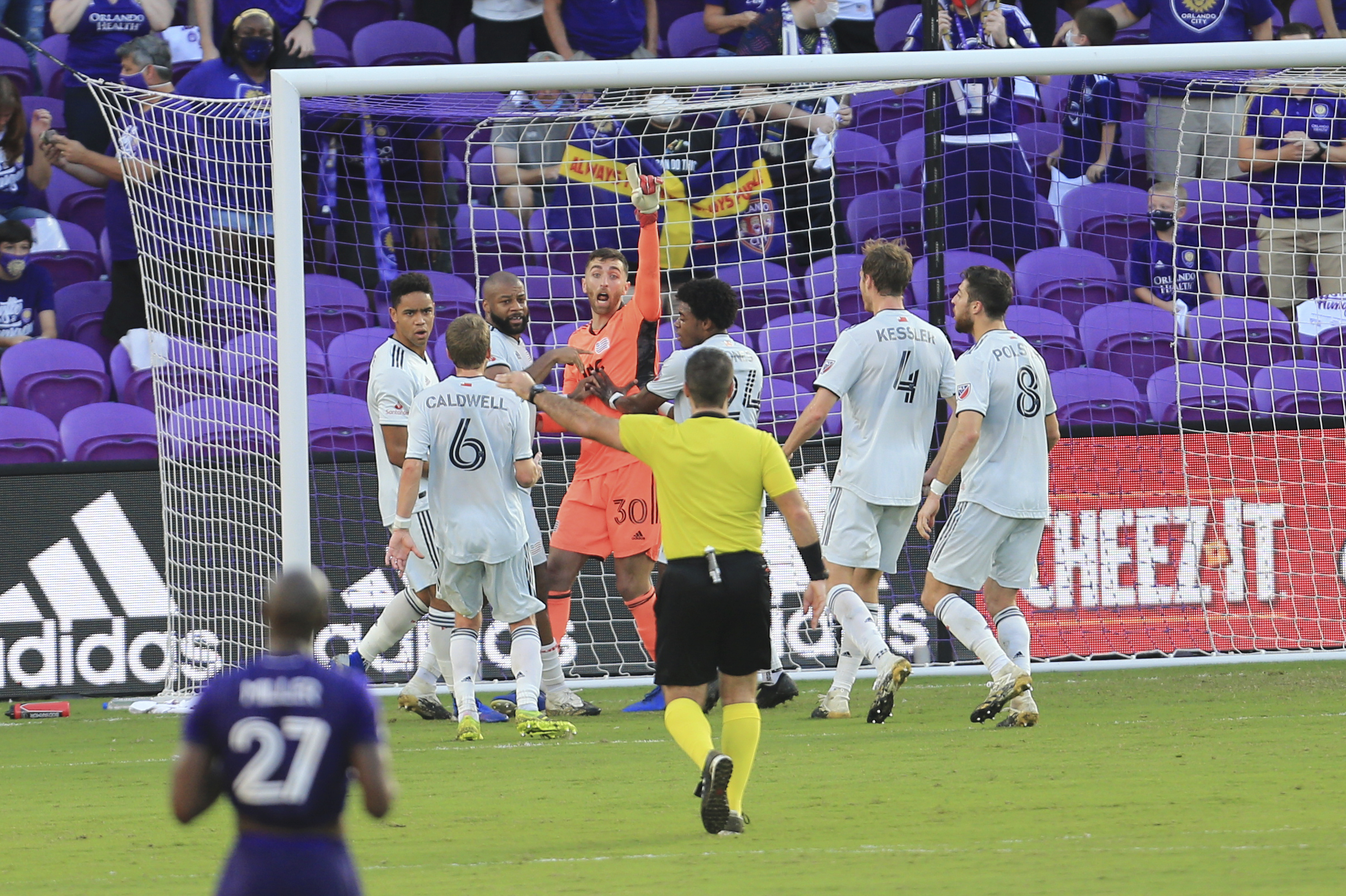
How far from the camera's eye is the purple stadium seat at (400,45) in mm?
14578

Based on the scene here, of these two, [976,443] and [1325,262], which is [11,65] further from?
[1325,262]

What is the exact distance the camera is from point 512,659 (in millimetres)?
8172

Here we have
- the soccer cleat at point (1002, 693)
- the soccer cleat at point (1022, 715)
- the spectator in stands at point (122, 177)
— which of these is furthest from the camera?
the spectator in stands at point (122, 177)

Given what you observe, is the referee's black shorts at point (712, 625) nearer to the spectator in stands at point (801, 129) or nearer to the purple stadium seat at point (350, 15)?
the spectator in stands at point (801, 129)

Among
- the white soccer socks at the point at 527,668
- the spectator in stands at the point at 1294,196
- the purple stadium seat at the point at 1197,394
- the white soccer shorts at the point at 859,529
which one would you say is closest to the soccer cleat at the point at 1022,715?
the white soccer shorts at the point at 859,529

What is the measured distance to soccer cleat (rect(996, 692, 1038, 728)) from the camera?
795cm

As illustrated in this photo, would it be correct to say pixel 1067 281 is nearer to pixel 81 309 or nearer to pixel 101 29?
pixel 81 309

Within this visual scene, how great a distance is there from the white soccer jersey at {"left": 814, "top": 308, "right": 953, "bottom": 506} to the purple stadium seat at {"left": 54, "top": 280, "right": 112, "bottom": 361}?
23.4ft

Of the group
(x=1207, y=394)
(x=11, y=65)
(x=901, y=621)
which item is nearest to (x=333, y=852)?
(x=901, y=621)

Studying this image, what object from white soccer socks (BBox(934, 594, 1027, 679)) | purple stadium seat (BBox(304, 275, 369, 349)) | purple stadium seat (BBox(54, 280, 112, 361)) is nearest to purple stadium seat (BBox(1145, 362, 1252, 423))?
white soccer socks (BBox(934, 594, 1027, 679))

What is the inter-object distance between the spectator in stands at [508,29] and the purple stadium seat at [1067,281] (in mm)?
4500

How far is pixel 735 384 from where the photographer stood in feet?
27.4

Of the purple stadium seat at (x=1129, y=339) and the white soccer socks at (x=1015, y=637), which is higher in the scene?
the purple stadium seat at (x=1129, y=339)

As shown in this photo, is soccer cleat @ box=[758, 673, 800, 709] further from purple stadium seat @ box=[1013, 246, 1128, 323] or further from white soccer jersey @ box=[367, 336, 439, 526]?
purple stadium seat @ box=[1013, 246, 1128, 323]
